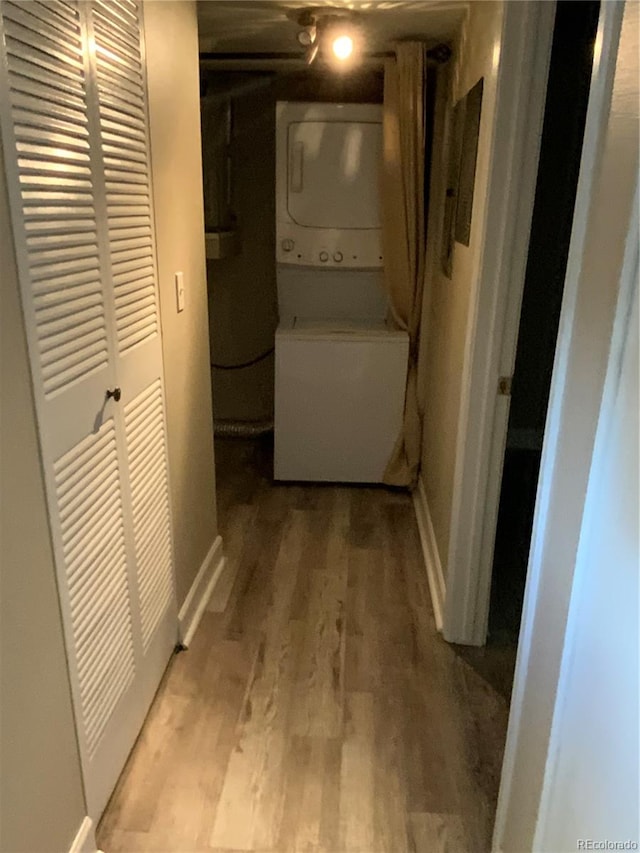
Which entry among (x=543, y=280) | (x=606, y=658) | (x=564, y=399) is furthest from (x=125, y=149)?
(x=543, y=280)

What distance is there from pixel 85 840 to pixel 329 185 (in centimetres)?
278

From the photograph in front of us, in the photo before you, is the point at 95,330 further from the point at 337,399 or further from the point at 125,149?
the point at 337,399

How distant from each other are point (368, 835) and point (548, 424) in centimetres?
108

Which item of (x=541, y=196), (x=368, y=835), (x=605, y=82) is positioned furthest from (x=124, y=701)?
(x=541, y=196)

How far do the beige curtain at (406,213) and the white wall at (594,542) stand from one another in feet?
6.54

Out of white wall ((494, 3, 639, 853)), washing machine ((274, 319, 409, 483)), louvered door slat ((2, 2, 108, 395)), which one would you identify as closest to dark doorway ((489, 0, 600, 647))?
washing machine ((274, 319, 409, 483))

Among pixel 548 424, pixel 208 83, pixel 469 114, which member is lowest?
pixel 548 424

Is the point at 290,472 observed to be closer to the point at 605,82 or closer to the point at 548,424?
the point at 548,424

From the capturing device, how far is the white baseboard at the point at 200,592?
2.24 metres

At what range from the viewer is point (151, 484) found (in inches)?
73.4

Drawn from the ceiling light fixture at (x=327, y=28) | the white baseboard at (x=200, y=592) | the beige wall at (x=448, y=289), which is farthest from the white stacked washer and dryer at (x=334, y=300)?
the white baseboard at (x=200, y=592)

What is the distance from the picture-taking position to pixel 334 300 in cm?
349

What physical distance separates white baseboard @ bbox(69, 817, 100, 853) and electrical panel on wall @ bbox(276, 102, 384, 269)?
2592 mm

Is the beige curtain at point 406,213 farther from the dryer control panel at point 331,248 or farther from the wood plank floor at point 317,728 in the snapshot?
the wood plank floor at point 317,728
